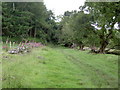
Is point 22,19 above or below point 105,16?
above

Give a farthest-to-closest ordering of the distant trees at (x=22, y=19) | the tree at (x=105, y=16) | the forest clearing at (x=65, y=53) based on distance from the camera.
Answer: the distant trees at (x=22, y=19) < the tree at (x=105, y=16) < the forest clearing at (x=65, y=53)

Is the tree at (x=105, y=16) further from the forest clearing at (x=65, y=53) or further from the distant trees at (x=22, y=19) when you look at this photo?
the distant trees at (x=22, y=19)

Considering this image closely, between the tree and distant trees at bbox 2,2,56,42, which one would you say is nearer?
the tree

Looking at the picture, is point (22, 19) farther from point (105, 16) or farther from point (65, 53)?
point (105, 16)

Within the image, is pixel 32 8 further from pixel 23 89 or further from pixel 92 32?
pixel 23 89

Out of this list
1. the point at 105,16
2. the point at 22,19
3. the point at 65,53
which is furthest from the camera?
the point at 22,19

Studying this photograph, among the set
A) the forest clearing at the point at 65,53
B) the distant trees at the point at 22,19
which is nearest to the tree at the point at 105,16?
the forest clearing at the point at 65,53

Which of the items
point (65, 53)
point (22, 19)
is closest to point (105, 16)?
point (65, 53)

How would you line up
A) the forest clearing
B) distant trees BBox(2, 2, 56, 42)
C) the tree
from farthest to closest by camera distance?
distant trees BBox(2, 2, 56, 42) < the tree < the forest clearing

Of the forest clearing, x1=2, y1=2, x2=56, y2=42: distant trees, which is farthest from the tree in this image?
x1=2, y1=2, x2=56, y2=42: distant trees

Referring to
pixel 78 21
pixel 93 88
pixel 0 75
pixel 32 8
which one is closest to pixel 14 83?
pixel 0 75

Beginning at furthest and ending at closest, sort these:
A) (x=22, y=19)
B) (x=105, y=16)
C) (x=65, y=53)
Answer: (x=22, y=19)
(x=65, y=53)
(x=105, y=16)

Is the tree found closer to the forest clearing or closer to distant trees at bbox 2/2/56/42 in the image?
the forest clearing

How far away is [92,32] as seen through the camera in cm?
1797
